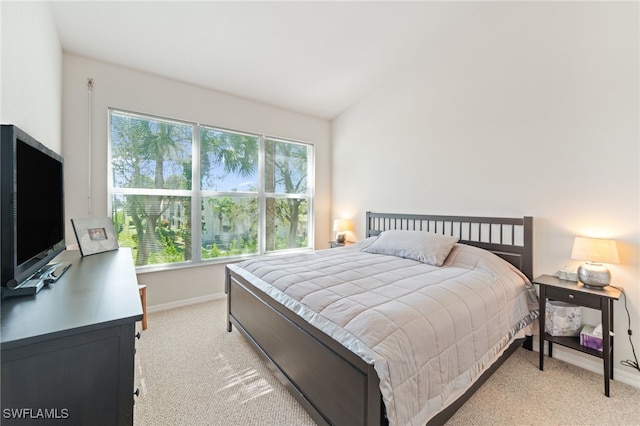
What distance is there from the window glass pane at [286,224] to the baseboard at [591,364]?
3285mm

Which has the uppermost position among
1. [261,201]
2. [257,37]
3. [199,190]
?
[257,37]

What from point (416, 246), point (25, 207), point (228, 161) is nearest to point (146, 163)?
point (228, 161)

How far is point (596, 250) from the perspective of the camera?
6.65ft

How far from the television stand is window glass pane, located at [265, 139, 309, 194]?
9.62 feet

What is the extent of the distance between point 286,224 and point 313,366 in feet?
10.1

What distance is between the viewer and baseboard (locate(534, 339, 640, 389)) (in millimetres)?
2042

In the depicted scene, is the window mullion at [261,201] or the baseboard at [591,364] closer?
the baseboard at [591,364]

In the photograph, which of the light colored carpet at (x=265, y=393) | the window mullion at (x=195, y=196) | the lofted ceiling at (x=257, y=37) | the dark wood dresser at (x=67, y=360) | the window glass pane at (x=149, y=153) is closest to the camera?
the dark wood dresser at (x=67, y=360)

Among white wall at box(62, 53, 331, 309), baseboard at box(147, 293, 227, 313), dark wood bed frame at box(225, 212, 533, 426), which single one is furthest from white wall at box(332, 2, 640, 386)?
baseboard at box(147, 293, 227, 313)

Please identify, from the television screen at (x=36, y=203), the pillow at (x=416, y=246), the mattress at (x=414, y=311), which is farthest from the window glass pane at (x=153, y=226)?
the pillow at (x=416, y=246)

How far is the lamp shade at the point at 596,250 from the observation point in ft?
6.53

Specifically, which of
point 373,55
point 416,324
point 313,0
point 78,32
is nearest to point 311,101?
point 373,55

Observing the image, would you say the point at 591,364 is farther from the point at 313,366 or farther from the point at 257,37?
the point at 257,37

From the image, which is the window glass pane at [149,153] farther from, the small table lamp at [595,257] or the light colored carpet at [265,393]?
the small table lamp at [595,257]
